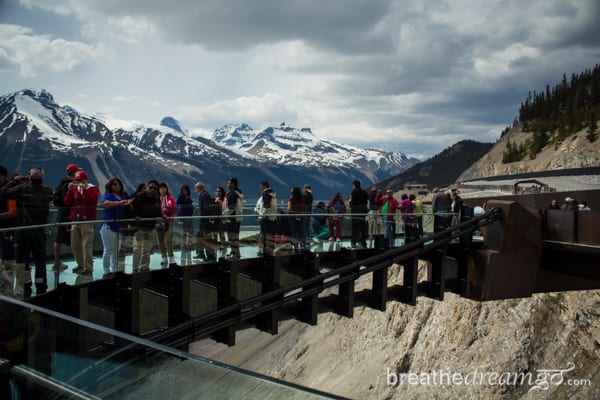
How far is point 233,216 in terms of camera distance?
15.2 meters

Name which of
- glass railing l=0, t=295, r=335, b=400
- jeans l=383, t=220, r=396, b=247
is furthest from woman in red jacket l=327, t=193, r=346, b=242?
glass railing l=0, t=295, r=335, b=400

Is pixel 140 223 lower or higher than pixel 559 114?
lower

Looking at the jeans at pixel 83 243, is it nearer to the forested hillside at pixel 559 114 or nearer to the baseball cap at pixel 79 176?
the baseball cap at pixel 79 176

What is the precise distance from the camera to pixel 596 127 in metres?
98.5

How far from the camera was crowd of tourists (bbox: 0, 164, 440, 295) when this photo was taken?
36.4 ft

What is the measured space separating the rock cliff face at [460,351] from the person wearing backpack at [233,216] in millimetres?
20146

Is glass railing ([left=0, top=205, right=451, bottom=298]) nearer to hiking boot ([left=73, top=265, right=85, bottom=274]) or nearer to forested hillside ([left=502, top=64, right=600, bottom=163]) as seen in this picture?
hiking boot ([left=73, top=265, right=85, bottom=274])

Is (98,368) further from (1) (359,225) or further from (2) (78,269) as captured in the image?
(1) (359,225)

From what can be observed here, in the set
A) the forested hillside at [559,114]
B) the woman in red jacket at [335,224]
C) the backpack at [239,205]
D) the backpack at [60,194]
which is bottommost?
the woman in red jacket at [335,224]

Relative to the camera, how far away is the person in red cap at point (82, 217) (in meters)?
12.0

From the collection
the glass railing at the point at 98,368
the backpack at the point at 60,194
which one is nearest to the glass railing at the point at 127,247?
the backpack at the point at 60,194

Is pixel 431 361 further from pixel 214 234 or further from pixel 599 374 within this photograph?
pixel 214 234

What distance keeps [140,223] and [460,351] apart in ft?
95.4

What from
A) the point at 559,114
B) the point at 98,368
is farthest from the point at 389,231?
the point at 559,114
